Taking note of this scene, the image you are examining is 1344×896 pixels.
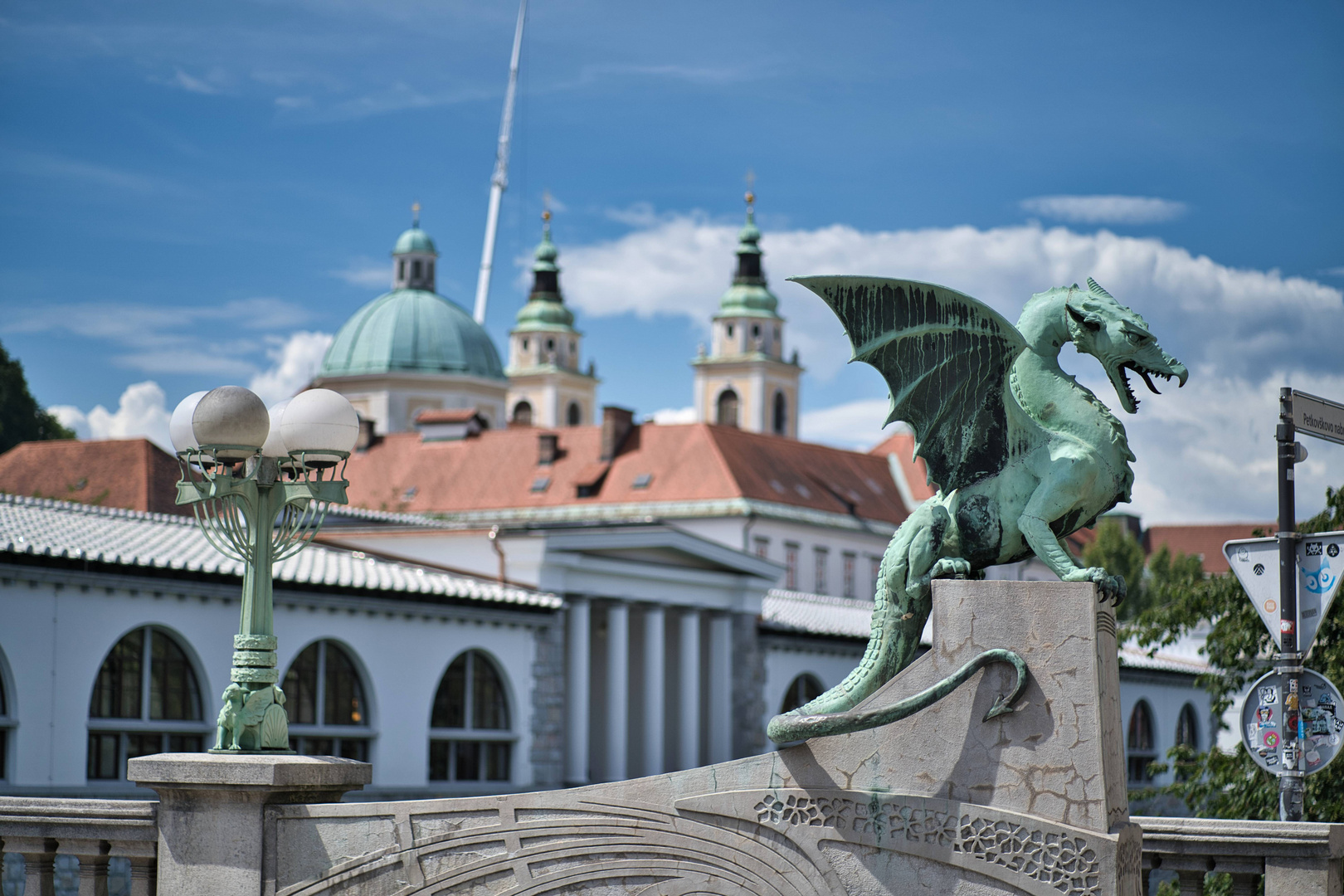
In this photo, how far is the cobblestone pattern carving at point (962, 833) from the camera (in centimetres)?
779

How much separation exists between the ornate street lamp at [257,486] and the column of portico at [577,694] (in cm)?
2697

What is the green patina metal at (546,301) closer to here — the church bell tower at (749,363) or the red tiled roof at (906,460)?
the church bell tower at (749,363)

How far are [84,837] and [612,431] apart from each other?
73108 millimetres

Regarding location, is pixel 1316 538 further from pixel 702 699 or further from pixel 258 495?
pixel 702 699

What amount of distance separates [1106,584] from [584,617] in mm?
30290

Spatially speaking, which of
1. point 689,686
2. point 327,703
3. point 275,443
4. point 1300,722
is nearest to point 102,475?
point 689,686

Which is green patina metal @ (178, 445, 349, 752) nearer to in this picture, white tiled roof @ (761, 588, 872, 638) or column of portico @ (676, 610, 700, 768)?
column of portico @ (676, 610, 700, 768)

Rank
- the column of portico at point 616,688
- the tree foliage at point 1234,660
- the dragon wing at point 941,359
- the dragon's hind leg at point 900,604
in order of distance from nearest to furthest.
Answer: the dragon's hind leg at point 900,604 → the dragon wing at point 941,359 → the tree foliage at point 1234,660 → the column of portico at point 616,688

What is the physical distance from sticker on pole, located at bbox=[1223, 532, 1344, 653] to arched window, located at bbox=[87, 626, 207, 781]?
62.7 ft

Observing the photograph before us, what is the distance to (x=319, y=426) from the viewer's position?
10266 mm

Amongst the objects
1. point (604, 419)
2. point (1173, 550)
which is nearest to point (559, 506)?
point (604, 419)

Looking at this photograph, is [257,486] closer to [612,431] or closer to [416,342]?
[612,431]

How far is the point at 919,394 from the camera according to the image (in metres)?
9.07

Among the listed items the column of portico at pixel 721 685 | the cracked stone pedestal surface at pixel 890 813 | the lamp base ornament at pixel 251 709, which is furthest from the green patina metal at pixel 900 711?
the column of portico at pixel 721 685
